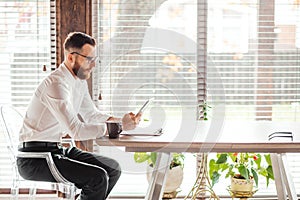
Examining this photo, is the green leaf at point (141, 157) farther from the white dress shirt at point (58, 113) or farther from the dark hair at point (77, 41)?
the dark hair at point (77, 41)

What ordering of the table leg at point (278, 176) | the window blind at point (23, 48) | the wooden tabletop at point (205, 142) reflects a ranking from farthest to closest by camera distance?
the window blind at point (23, 48) → the table leg at point (278, 176) → the wooden tabletop at point (205, 142)

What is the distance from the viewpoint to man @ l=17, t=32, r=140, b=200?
3.08 meters

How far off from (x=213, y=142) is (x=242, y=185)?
1084 millimetres

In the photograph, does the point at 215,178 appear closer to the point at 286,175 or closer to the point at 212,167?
the point at 212,167

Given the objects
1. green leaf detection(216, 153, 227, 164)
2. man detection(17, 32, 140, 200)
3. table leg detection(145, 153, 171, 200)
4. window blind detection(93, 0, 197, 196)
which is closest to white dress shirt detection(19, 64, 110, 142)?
man detection(17, 32, 140, 200)

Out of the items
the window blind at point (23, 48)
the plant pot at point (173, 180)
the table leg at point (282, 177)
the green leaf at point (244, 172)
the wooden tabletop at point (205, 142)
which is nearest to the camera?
the wooden tabletop at point (205, 142)

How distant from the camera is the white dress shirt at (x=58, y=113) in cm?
307

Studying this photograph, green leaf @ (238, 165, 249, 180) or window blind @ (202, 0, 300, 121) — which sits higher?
window blind @ (202, 0, 300, 121)

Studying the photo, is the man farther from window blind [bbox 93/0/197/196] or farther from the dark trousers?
window blind [bbox 93/0/197/196]

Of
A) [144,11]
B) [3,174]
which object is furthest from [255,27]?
[3,174]

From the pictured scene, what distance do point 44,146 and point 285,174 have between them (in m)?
1.44

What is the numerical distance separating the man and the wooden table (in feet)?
0.65

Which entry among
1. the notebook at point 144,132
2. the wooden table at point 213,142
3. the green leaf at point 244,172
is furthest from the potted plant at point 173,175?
the notebook at point 144,132

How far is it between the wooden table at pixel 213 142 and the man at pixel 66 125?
0.20 m
